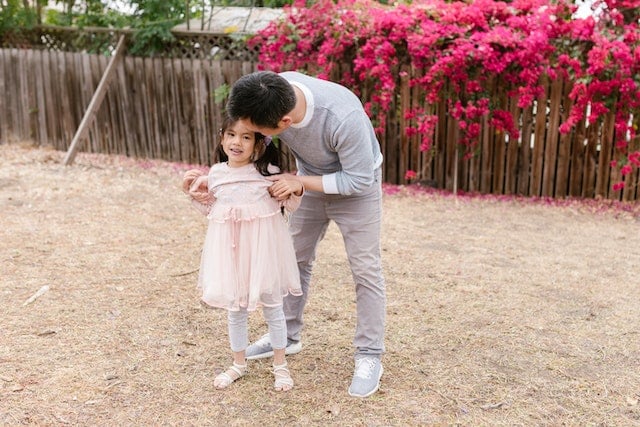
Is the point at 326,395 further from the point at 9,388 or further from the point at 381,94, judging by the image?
the point at 381,94

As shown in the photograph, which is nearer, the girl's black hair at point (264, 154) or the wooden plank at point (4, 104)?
the girl's black hair at point (264, 154)

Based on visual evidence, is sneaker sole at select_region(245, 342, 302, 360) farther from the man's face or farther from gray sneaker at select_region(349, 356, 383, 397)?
the man's face

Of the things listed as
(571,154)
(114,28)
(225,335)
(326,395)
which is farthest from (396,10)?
(326,395)

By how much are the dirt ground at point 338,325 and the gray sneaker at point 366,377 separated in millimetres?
45

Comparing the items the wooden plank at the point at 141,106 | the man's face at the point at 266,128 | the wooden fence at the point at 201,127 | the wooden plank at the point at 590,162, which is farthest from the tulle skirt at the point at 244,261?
the wooden plank at the point at 141,106

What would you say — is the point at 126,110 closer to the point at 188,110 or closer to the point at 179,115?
the point at 179,115

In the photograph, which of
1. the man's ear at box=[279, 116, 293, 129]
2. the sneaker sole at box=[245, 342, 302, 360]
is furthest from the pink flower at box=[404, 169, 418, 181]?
the man's ear at box=[279, 116, 293, 129]

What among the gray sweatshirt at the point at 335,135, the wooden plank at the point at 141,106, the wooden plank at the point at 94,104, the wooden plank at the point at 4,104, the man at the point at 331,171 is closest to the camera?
the man at the point at 331,171

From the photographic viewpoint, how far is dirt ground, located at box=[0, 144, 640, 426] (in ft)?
9.57

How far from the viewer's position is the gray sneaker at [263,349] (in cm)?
335

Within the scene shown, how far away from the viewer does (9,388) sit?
3.01 meters

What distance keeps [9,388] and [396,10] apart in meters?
5.37

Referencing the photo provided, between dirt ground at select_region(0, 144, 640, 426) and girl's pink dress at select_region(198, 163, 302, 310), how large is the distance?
1.65 ft

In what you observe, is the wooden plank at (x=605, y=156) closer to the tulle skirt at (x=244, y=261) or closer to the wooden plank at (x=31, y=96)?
the tulle skirt at (x=244, y=261)
